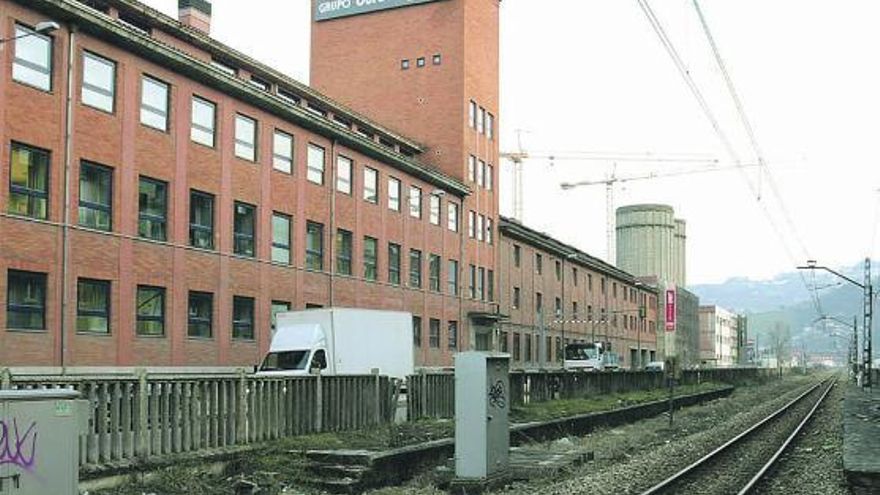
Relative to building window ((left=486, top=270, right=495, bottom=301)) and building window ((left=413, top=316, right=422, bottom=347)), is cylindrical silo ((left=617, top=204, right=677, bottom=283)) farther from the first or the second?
building window ((left=413, top=316, right=422, bottom=347))

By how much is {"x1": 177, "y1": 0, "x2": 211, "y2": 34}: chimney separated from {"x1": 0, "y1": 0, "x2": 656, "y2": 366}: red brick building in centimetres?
9

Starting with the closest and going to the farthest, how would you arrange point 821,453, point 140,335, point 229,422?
point 229,422 → point 821,453 → point 140,335

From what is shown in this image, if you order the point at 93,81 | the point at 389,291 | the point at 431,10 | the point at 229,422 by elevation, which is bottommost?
the point at 229,422

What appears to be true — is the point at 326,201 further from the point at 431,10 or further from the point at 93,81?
the point at 431,10

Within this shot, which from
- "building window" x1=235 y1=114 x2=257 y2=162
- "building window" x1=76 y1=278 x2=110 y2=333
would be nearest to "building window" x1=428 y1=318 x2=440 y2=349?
"building window" x1=235 y1=114 x2=257 y2=162

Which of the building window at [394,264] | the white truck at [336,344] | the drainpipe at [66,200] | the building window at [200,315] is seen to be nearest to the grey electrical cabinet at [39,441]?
the white truck at [336,344]

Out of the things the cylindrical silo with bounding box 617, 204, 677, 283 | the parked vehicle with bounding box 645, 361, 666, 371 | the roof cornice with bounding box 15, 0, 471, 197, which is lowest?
the parked vehicle with bounding box 645, 361, 666, 371

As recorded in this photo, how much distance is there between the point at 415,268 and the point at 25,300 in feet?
88.0

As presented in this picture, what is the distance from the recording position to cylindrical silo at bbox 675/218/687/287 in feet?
525

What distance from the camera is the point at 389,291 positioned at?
47.9m

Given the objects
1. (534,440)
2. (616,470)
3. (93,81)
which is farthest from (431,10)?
(616,470)

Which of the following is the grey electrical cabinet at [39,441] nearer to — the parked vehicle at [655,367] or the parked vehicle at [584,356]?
the parked vehicle at [655,367]

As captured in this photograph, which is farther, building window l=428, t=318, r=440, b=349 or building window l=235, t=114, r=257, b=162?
building window l=428, t=318, r=440, b=349

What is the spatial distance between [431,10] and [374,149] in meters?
15.2
